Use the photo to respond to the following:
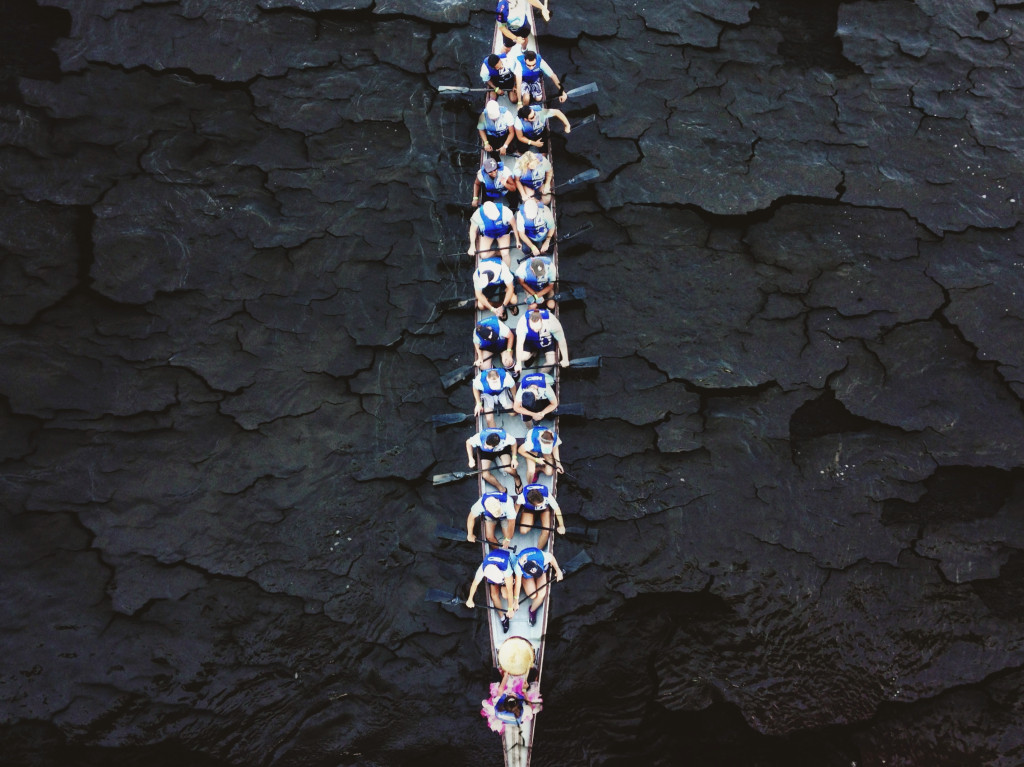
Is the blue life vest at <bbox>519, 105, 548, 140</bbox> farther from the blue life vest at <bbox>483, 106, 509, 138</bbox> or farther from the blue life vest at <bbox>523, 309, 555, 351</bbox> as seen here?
the blue life vest at <bbox>523, 309, 555, 351</bbox>

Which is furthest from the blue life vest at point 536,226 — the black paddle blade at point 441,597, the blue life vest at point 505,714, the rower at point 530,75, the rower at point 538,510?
the blue life vest at point 505,714

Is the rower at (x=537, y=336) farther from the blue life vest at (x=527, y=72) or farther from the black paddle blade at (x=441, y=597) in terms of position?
the blue life vest at (x=527, y=72)

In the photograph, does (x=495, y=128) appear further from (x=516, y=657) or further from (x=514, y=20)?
(x=516, y=657)

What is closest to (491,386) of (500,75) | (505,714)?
(505,714)

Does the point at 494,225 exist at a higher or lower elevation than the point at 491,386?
higher

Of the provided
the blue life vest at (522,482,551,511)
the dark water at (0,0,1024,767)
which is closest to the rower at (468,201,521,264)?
the dark water at (0,0,1024,767)

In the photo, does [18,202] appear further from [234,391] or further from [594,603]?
[594,603]

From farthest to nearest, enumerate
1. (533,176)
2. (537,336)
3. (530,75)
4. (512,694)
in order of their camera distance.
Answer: (530,75)
(533,176)
(537,336)
(512,694)
